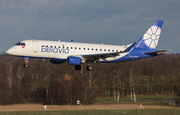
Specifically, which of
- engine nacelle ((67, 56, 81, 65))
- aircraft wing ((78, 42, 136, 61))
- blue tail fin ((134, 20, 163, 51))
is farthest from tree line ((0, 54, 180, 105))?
engine nacelle ((67, 56, 81, 65))

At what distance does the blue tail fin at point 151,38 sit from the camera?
53.3 metres

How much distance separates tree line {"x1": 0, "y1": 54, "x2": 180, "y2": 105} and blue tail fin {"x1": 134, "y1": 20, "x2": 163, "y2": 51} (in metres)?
25.0

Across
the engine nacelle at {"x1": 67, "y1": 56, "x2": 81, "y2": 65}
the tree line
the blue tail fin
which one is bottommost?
the tree line

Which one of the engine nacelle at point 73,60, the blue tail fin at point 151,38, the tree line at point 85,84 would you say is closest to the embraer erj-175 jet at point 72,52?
the engine nacelle at point 73,60

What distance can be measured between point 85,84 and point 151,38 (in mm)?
39715

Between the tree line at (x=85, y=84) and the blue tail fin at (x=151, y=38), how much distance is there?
25.0 m

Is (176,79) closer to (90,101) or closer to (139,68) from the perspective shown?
(139,68)

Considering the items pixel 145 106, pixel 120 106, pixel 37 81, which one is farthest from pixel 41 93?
pixel 145 106

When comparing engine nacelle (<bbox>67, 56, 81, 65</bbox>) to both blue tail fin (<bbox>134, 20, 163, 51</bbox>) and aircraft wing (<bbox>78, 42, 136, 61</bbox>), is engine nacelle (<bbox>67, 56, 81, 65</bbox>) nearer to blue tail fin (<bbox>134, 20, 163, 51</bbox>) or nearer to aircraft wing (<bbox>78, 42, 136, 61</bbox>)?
aircraft wing (<bbox>78, 42, 136, 61</bbox>)

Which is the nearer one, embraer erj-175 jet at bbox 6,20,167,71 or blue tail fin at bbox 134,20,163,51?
embraer erj-175 jet at bbox 6,20,167,71

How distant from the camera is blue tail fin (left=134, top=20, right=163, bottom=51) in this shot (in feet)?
175

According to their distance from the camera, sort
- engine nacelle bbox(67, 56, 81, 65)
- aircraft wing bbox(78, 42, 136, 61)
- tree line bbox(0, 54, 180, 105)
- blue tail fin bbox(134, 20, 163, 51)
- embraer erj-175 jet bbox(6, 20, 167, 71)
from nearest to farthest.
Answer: embraer erj-175 jet bbox(6, 20, 167, 71) → engine nacelle bbox(67, 56, 81, 65) → aircraft wing bbox(78, 42, 136, 61) → blue tail fin bbox(134, 20, 163, 51) → tree line bbox(0, 54, 180, 105)

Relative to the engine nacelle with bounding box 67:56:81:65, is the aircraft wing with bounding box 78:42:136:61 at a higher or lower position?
higher

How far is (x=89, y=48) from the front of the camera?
46438 mm
